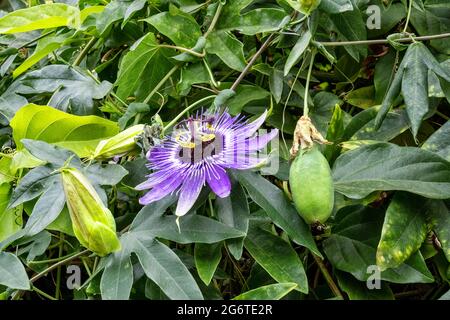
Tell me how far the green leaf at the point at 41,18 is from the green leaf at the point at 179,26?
6.8 inches

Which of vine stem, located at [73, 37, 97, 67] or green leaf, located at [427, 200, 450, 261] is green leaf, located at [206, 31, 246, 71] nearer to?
vine stem, located at [73, 37, 97, 67]

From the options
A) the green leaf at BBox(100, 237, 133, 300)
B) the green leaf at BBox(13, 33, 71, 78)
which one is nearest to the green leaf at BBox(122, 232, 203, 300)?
the green leaf at BBox(100, 237, 133, 300)

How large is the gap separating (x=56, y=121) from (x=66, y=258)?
20 cm

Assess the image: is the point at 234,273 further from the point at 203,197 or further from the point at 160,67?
the point at 160,67

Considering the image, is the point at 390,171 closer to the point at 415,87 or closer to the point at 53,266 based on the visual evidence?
the point at 415,87

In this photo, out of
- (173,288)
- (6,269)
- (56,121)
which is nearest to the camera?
(173,288)

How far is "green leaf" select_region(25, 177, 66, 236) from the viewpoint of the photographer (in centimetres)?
84

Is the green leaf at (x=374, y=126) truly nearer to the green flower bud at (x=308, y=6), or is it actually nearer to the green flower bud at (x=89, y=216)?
the green flower bud at (x=308, y=6)

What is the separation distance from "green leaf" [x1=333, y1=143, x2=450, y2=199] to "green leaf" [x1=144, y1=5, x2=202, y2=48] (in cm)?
33

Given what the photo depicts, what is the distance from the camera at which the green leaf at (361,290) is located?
2.71 feet

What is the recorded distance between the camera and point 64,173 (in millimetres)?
817

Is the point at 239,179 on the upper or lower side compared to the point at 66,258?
upper

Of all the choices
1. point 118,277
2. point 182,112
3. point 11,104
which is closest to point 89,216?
point 118,277
